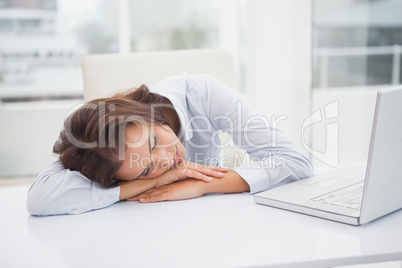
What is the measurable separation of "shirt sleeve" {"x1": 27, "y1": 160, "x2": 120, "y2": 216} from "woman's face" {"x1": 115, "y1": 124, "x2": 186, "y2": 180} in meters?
0.07

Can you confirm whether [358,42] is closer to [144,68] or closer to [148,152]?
[144,68]

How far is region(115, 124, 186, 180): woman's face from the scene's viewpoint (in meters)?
1.08

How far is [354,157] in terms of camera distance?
2963 millimetres

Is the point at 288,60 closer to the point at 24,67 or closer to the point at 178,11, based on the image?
the point at 178,11


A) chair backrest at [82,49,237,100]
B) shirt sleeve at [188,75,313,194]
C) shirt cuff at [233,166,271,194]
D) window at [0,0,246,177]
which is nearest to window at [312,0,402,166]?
window at [0,0,246,177]

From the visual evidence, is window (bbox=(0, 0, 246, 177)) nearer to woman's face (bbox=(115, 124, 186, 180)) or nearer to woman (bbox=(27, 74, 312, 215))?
woman (bbox=(27, 74, 312, 215))

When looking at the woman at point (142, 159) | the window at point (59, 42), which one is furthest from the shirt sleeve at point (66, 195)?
the window at point (59, 42)

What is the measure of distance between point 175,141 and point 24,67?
6.86 ft

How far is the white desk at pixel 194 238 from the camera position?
0.75 m

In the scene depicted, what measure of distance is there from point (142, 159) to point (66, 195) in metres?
0.20

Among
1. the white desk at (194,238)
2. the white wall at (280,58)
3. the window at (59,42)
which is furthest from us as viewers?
the window at (59,42)

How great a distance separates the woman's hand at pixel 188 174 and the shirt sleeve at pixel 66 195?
5.3 inches

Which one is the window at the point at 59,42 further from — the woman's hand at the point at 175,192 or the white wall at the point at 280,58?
the woman's hand at the point at 175,192

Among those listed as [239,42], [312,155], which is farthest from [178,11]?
[312,155]
